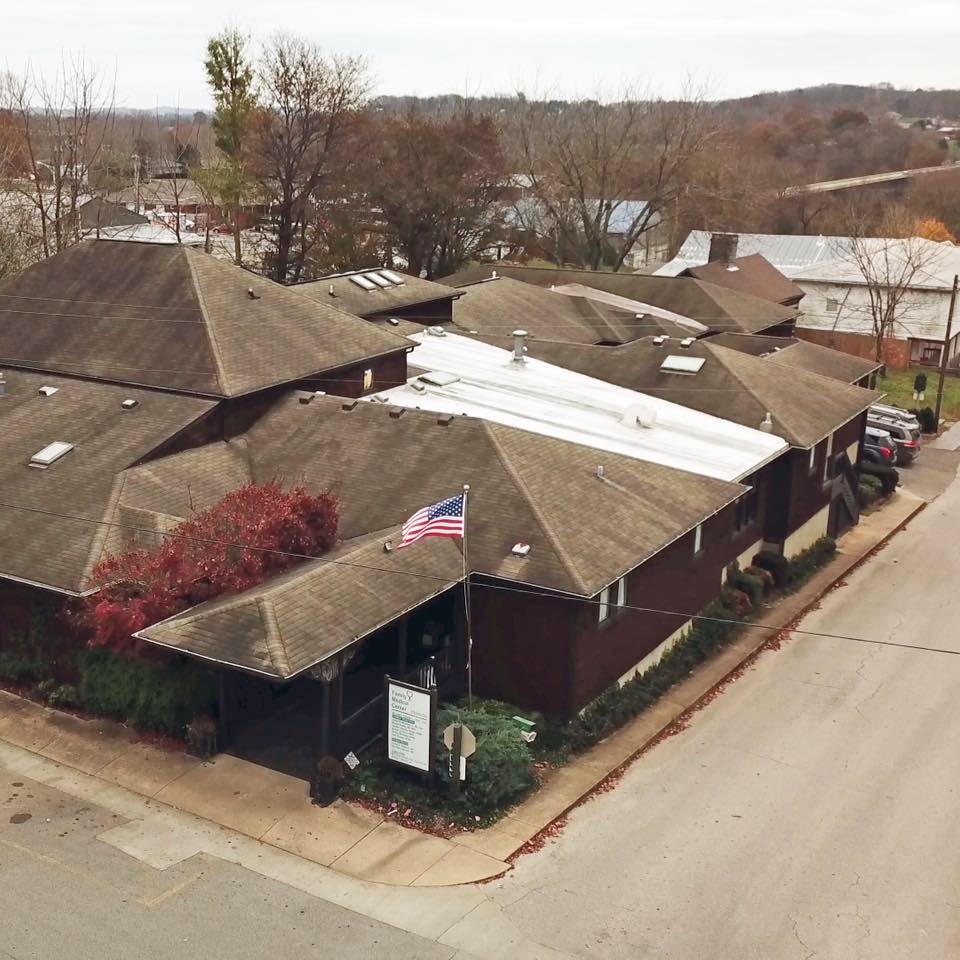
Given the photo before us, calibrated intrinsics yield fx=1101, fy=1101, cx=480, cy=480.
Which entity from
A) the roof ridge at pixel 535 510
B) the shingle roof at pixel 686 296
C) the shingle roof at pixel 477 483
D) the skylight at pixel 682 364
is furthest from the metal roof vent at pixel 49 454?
the shingle roof at pixel 686 296

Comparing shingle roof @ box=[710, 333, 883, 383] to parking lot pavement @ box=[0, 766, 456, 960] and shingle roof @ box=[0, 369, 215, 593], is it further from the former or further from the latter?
parking lot pavement @ box=[0, 766, 456, 960]

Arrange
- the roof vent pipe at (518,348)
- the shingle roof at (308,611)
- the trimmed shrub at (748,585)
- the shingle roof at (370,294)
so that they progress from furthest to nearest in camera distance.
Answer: the shingle roof at (370,294) < the roof vent pipe at (518,348) < the trimmed shrub at (748,585) < the shingle roof at (308,611)

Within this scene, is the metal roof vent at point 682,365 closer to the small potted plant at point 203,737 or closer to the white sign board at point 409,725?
the white sign board at point 409,725

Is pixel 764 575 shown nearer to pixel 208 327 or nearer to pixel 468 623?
pixel 468 623

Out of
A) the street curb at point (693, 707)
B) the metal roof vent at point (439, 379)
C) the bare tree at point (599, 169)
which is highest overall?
the bare tree at point (599, 169)

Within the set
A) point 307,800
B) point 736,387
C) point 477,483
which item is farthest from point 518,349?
point 307,800

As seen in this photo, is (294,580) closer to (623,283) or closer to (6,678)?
(6,678)

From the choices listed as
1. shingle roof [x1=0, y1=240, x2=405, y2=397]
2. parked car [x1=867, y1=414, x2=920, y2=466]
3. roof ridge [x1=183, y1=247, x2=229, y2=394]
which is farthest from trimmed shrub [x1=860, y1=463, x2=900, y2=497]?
roof ridge [x1=183, y1=247, x2=229, y2=394]
